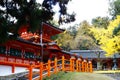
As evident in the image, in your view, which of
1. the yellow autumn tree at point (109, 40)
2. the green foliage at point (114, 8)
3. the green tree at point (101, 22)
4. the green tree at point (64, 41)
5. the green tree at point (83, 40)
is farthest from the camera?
the green tree at point (101, 22)

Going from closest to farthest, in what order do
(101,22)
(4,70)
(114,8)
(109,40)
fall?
1. (4,70)
2. (109,40)
3. (114,8)
4. (101,22)

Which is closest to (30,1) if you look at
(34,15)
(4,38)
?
(34,15)

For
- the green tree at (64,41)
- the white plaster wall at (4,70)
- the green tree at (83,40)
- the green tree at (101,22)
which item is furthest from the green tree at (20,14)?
the green tree at (101,22)

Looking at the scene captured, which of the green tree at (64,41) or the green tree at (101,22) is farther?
the green tree at (101,22)

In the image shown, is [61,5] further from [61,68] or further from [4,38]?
[61,68]

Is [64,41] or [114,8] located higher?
[114,8]

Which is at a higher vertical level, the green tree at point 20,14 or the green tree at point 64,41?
the green tree at point 64,41

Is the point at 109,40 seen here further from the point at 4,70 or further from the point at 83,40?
the point at 4,70

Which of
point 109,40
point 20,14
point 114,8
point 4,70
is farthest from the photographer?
point 114,8

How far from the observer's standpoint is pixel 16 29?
47.1 ft

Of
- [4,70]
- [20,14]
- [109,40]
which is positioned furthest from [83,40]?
[20,14]

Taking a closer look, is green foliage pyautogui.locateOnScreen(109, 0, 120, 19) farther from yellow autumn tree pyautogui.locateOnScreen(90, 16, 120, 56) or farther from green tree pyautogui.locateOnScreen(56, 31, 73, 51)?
green tree pyautogui.locateOnScreen(56, 31, 73, 51)

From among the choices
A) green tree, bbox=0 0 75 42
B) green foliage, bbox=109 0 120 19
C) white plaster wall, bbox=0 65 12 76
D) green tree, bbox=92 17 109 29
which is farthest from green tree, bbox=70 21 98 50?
green tree, bbox=0 0 75 42

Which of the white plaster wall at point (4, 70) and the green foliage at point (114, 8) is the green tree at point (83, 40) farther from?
the white plaster wall at point (4, 70)
